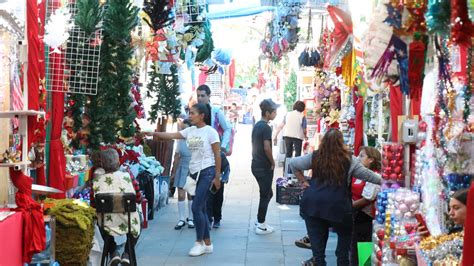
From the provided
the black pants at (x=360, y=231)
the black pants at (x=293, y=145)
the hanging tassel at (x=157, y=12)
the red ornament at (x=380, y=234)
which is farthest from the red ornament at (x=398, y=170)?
the black pants at (x=293, y=145)

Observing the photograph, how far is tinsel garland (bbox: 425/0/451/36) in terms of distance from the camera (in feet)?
13.2

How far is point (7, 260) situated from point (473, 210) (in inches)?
139

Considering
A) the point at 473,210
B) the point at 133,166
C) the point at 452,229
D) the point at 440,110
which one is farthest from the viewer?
the point at 133,166

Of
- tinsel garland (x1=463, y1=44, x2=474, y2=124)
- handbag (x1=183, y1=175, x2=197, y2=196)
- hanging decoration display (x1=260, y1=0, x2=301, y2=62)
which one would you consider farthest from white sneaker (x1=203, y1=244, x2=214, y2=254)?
tinsel garland (x1=463, y1=44, x2=474, y2=124)

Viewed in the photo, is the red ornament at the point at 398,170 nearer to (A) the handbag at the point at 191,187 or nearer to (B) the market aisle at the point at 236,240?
(B) the market aisle at the point at 236,240

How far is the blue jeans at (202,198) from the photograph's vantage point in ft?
30.6

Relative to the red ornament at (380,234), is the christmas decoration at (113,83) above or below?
above

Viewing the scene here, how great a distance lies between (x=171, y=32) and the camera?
38.1 ft

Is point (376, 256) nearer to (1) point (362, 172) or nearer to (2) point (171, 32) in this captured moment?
(1) point (362, 172)

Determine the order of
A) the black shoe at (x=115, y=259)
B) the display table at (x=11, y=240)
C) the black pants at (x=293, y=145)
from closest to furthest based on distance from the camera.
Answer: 1. the display table at (x=11, y=240)
2. the black shoe at (x=115, y=259)
3. the black pants at (x=293, y=145)

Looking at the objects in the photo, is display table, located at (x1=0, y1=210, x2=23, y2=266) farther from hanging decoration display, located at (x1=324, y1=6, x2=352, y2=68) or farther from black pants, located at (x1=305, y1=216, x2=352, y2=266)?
hanging decoration display, located at (x1=324, y1=6, x2=352, y2=68)

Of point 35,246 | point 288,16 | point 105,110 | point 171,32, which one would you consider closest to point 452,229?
point 35,246

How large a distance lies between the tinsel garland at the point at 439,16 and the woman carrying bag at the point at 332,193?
338 cm

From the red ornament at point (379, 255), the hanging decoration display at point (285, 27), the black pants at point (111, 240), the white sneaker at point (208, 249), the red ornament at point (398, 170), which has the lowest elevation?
the white sneaker at point (208, 249)
